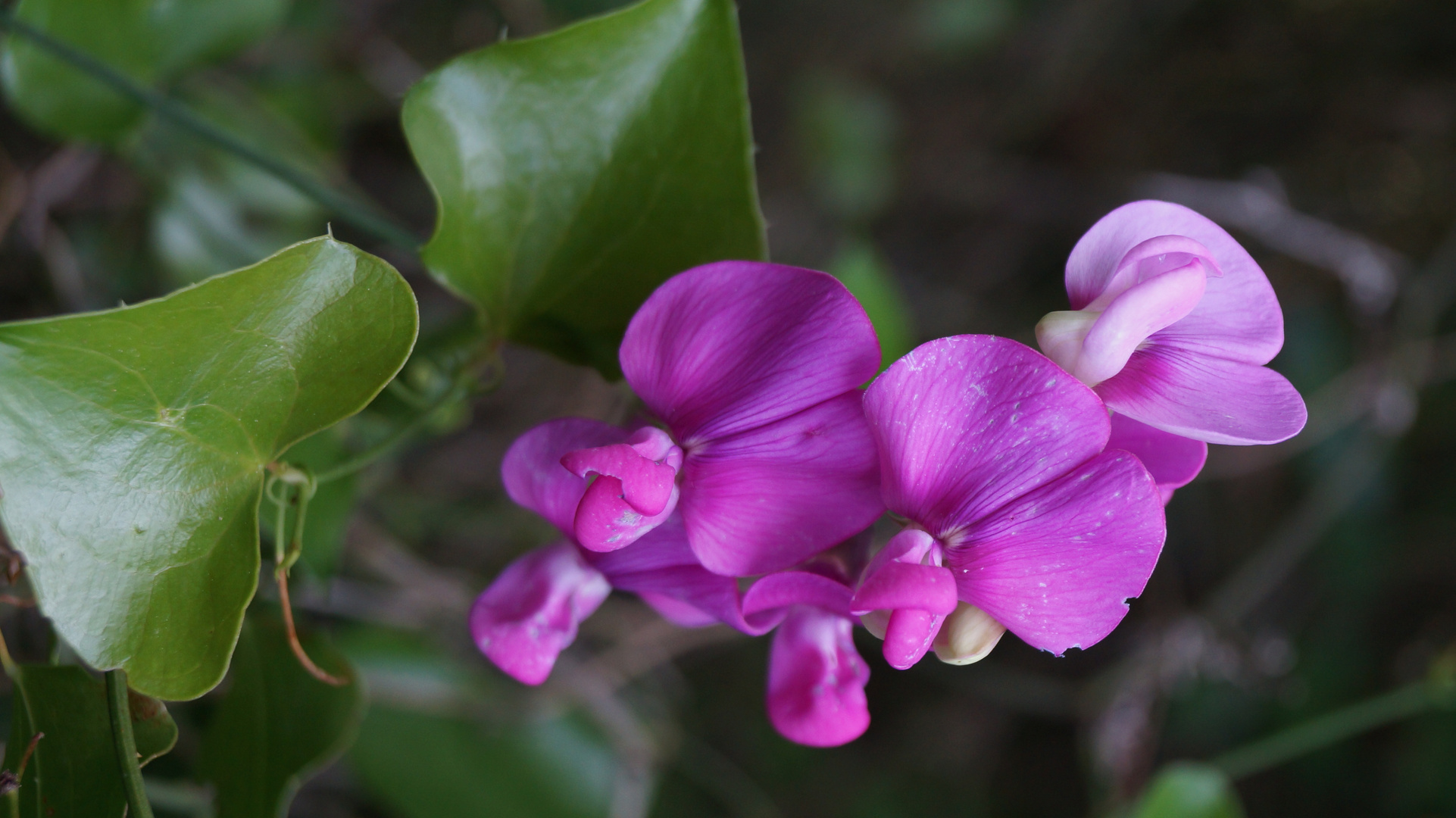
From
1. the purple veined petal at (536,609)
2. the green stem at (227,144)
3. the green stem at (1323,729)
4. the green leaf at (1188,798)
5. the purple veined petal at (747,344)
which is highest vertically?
the green stem at (227,144)

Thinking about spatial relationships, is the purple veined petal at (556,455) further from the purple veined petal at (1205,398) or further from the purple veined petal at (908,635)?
the purple veined petal at (1205,398)

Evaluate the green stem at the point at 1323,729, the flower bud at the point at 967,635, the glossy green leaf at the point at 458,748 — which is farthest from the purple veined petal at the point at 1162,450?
the green stem at the point at 1323,729

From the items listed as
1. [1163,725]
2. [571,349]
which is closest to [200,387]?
[571,349]

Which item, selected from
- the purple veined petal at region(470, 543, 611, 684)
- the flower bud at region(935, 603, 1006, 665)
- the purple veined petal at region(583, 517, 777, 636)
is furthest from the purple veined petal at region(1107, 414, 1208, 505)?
the purple veined petal at region(470, 543, 611, 684)

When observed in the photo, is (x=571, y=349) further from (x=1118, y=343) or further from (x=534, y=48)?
(x=1118, y=343)

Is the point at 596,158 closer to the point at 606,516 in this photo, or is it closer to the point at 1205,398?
the point at 606,516

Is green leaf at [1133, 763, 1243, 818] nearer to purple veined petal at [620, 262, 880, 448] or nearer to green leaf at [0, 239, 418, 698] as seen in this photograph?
purple veined petal at [620, 262, 880, 448]

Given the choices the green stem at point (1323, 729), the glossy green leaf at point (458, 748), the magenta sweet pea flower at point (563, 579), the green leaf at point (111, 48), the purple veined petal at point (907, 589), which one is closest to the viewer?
the purple veined petal at point (907, 589)
